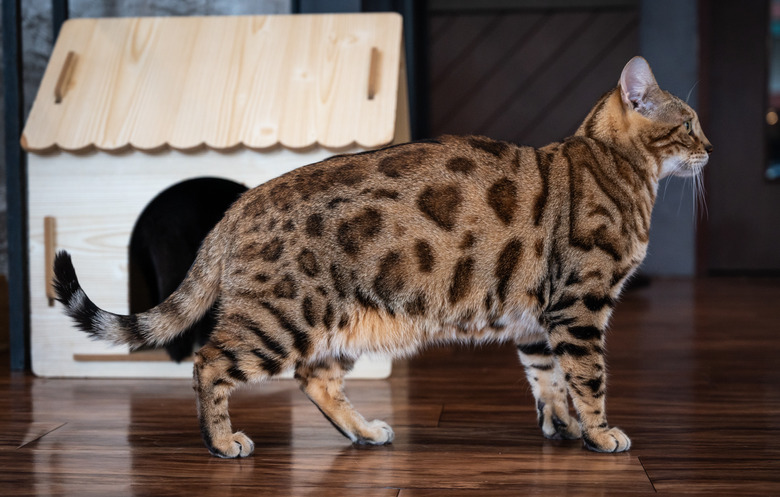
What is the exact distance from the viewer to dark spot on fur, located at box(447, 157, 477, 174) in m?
1.75

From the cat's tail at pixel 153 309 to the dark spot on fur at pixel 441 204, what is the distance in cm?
44

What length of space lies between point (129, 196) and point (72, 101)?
0.35 m

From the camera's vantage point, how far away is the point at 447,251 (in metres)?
1.69

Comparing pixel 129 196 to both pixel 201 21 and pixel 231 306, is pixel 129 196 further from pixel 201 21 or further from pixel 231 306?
pixel 231 306

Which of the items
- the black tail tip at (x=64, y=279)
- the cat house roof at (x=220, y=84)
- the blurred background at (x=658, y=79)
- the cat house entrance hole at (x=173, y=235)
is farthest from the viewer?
the blurred background at (x=658, y=79)

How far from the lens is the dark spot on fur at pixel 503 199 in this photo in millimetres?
1720

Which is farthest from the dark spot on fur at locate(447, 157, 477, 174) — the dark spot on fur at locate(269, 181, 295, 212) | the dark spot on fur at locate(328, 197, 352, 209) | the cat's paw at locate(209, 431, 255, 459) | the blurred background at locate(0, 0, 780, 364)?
the blurred background at locate(0, 0, 780, 364)

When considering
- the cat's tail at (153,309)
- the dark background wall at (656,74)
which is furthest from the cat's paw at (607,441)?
the dark background wall at (656,74)

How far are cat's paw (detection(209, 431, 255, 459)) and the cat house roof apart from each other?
97 cm

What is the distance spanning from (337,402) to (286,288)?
34 cm

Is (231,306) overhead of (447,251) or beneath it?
beneath

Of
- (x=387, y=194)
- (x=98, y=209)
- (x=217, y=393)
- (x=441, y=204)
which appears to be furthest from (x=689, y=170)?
(x=98, y=209)

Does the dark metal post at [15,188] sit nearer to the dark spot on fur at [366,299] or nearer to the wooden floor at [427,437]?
the wooden floor at [427,437]

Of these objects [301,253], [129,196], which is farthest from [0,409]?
[301,253]
